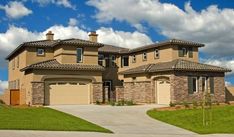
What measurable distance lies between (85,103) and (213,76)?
13253mm

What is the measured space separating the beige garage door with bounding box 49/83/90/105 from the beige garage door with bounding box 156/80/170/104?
7.06 meters

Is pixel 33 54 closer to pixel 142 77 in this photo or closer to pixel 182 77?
pixel 142 77

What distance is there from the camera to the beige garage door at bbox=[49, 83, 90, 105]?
37.6 metres

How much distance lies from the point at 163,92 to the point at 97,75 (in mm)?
6833

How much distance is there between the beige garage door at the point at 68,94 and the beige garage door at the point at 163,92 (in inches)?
278

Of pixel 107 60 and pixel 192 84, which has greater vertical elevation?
pixel 107 60

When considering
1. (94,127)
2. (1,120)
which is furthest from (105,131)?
(1,120)

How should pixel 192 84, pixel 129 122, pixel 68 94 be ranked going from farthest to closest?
1. pixel 192 84
2. pixel 68 94
3. pixel 129 122

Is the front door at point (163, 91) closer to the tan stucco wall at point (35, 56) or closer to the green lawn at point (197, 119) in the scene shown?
the green lawn at point (197, 119)

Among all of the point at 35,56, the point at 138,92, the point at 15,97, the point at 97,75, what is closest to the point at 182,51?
the point at 138,92

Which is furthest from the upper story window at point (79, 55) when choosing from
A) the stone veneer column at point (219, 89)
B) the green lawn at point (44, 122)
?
the stone veneer column at point (219, 89)

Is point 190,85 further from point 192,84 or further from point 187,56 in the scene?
point 187,56

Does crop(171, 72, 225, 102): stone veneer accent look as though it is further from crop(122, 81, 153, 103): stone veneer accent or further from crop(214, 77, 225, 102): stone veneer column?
crop(122, 81, 153, 103): stone veneer accent

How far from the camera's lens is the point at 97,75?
40.2 metres
